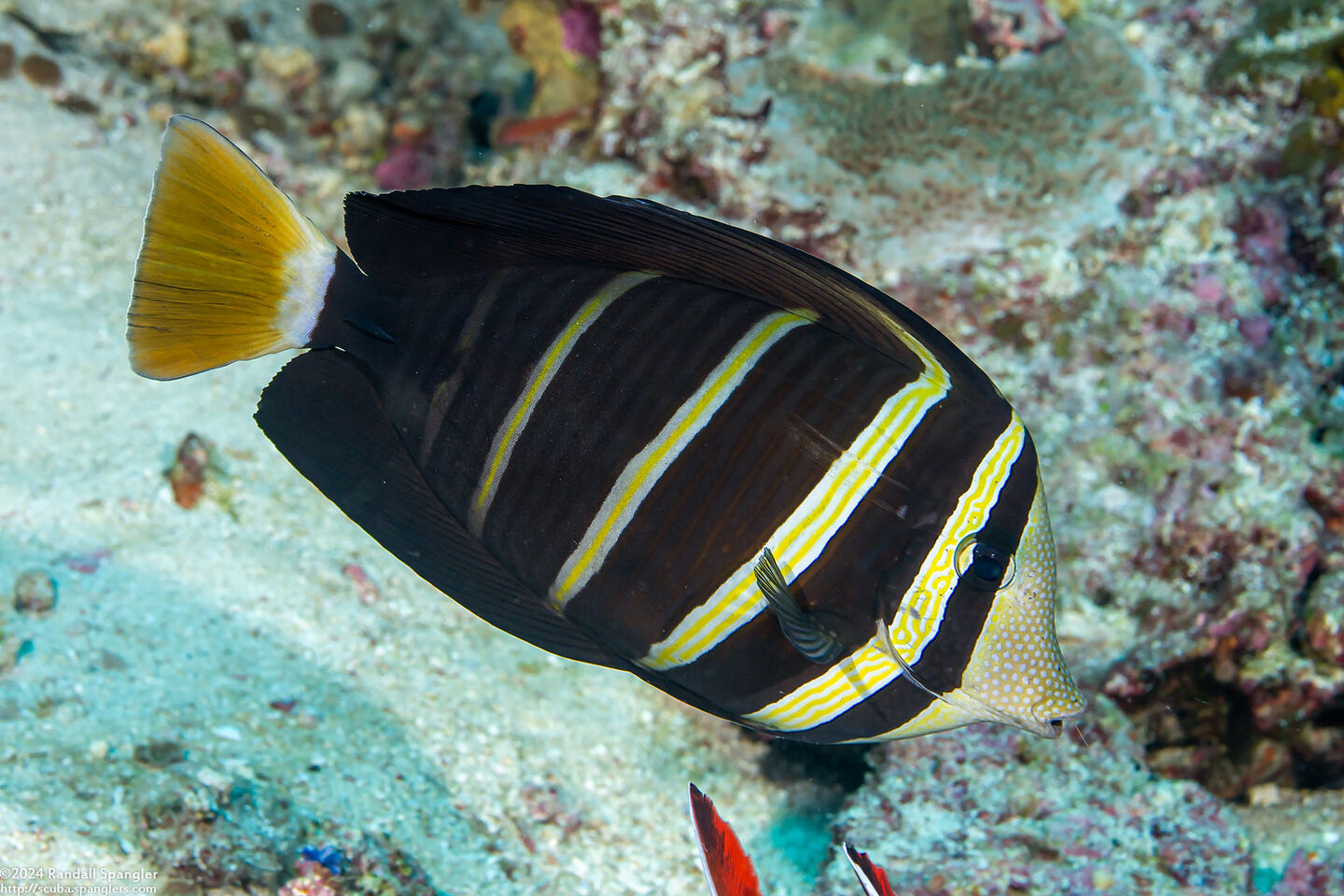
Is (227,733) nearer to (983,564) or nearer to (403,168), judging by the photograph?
(983,564)

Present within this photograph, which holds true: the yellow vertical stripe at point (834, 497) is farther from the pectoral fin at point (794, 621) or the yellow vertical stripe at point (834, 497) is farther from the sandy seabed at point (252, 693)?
the sandy seabed at point (252, 693)

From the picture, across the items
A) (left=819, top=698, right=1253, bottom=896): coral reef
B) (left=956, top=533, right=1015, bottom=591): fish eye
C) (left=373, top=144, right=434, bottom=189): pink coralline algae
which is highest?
(left=956, top=533, right=1015, bottom=591): fish eye

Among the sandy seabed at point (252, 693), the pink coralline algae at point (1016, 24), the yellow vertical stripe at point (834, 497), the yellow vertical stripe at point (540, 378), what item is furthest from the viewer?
the pink coralline algae at point (1016, 24)

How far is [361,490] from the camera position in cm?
180

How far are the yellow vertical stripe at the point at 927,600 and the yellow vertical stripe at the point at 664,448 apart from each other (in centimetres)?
45

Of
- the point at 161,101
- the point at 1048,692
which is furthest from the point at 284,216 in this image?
the point at 161,101

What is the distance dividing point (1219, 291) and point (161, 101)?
5.97 m

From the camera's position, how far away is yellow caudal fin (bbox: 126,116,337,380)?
163cm

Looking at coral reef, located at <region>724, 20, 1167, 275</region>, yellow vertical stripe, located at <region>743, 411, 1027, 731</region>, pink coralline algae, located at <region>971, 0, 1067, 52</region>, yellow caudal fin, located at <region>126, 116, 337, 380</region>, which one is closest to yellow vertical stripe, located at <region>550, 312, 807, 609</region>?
yellow vertical stripe, located at <region>743, 411, 1027, 731</region>

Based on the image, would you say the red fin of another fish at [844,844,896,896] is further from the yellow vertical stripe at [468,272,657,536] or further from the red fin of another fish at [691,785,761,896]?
the yellow vertical stripe at [468,272,657,536]

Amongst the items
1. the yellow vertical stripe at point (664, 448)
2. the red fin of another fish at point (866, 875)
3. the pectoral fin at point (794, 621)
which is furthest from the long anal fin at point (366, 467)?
the red fin of another fish at point (866, 875)

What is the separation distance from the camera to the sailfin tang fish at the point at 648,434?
1524 mm

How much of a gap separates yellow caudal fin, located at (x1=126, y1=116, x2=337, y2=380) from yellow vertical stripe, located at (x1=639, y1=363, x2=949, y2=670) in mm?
1006

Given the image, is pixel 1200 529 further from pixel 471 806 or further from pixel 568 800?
pixel 471 806
